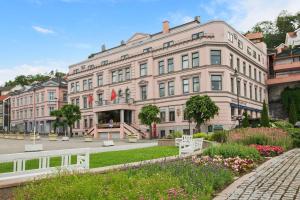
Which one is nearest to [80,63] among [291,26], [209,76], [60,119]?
[60,119]

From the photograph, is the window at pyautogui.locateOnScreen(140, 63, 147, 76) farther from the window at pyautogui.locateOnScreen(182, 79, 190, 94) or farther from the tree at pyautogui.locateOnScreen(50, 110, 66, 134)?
the tree at pyautogui.locateOnScreen(50, 110, 66, 134)

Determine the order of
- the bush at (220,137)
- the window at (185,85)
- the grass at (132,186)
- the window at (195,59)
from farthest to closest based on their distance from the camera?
the window at (185,85)
the window at (195,59)
the bush at (220,137)
the grass at (132,186)

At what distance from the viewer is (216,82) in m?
45.9

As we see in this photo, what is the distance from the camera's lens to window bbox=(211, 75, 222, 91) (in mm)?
45781

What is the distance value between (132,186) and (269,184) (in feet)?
13.8

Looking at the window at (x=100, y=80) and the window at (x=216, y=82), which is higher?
the window at (x=100, y=80)

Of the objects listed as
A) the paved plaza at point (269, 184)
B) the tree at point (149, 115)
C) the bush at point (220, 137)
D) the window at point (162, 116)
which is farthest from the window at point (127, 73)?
the paved plaza at point (269, 184)

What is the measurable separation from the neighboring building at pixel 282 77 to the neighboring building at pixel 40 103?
41.0m

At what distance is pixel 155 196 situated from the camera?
6.89m

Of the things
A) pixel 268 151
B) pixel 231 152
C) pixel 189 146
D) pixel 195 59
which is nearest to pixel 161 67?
pixel 195 59

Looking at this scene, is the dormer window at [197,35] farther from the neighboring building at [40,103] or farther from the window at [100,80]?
the neighboring building at [40,103]

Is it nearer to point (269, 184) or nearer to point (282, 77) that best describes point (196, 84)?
point (282, 77)

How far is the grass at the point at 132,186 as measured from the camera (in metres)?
6.56

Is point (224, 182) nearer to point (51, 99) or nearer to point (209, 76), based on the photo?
point (209, 76)
